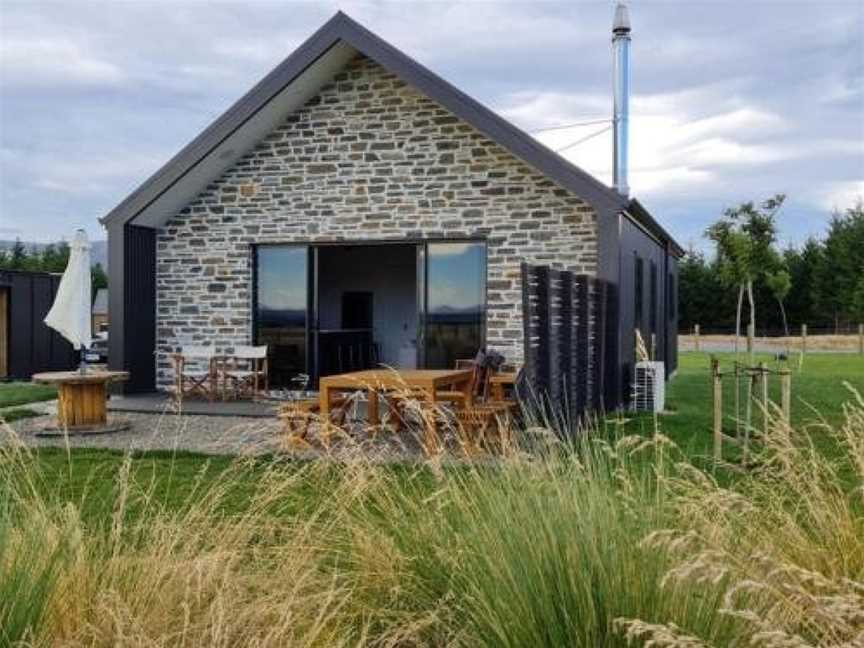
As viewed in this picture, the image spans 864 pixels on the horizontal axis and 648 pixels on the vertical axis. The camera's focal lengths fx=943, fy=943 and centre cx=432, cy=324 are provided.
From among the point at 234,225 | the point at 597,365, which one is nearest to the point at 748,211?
the point at 597,365

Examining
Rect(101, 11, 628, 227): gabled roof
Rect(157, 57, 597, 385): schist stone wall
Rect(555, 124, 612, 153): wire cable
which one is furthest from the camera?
Rect(555, 124, 612, 153): wire cable

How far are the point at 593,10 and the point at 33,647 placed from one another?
46.2ft

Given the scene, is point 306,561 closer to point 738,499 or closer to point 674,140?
point 738,499

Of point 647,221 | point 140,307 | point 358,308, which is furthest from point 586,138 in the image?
point 140,307

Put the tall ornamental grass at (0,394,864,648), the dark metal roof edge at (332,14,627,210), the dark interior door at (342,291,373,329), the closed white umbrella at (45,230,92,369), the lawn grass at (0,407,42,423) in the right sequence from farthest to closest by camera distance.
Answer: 1. the dark interior door at (342,291,373,329)
2. the lawn grass at (0,407,42,423)
3. the dark metal roof edge at (332,14,627,210)
4. the closed white umbrella at (45,230,92,369)
5. the tall ornamental grass at (0,394,864,648)

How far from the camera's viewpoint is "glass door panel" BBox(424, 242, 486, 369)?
1213 centimetres

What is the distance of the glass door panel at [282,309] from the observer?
42.9ft

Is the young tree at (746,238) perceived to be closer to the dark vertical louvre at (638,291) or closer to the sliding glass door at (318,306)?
the dark vertical louvre at (638,291)

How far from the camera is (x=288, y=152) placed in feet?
42.2

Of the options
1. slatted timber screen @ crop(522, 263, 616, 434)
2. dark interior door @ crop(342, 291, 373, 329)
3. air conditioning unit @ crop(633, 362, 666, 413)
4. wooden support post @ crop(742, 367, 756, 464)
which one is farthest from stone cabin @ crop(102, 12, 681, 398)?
wooden support post @ crop(742, 367, 756, 464)

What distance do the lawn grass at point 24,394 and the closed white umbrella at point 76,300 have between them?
272 cm

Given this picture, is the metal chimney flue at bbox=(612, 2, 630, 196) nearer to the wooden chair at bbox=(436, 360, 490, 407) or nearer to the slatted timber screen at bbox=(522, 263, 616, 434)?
the slatted timber screen at bbox=(522, 263, 616, 434)

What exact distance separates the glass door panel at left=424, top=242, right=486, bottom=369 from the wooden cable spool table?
413 cm

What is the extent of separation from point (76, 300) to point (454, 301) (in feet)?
15.1
